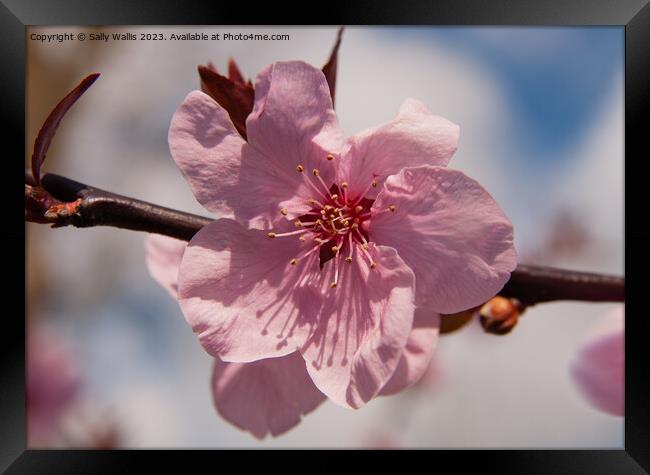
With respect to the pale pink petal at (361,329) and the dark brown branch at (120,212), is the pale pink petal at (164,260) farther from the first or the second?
the pale pink petal at (361,329)

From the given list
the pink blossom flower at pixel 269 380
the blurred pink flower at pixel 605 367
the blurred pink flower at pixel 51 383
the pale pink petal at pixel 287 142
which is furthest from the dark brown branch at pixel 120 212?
the blurred pink flower at pixel 51 383

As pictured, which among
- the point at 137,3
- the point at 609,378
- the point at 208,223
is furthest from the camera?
the point at 609,378

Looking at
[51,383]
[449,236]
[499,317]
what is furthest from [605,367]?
[51,383]

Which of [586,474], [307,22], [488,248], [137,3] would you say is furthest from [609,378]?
[137,3]

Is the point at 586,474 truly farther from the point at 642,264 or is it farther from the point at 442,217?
the point at 442,217

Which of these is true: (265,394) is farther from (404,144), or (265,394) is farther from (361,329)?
(404,144)

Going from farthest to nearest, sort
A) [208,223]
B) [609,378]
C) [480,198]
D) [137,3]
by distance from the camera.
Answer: [609,378], [137,3], [208,223], [480,198]
